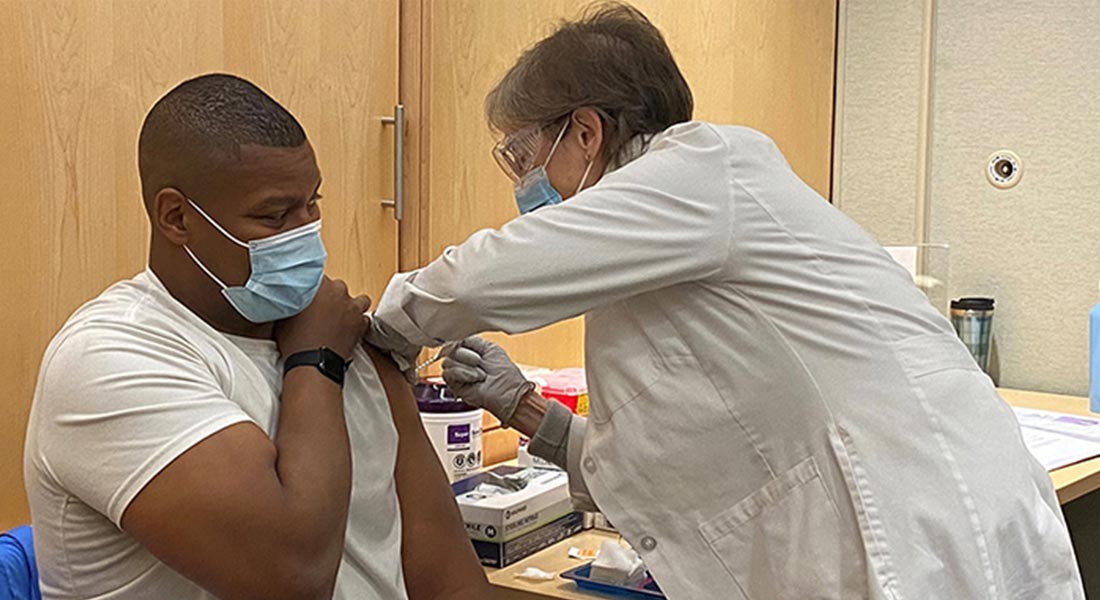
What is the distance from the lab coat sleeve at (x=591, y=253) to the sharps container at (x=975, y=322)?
1.87 metres

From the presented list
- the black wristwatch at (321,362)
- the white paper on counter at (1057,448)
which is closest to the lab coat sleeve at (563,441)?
the black wristwatch at (321,362)

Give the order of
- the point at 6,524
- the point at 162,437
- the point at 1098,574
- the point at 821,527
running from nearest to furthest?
the point at 162,437 < the point at 821,527 < the point at 6,524 < the point at 1098,574

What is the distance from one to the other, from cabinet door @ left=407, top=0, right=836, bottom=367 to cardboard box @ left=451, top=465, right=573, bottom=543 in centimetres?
48

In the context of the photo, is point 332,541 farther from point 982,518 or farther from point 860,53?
point 860,53

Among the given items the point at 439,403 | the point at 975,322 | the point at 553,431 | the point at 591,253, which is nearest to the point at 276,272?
the point at 591,253

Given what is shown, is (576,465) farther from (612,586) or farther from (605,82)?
(605,82)

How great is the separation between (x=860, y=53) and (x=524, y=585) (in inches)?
82.2

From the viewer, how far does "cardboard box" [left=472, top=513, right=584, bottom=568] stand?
194 centimetres

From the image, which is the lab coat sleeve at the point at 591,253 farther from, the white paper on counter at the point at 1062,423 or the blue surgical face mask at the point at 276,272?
the white paper on counter at the point at 1062,423

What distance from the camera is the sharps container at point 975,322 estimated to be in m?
3.20

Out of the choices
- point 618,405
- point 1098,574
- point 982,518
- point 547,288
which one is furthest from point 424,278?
point 1098,574

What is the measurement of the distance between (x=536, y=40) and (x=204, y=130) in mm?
1293

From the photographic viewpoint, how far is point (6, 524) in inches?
70.7

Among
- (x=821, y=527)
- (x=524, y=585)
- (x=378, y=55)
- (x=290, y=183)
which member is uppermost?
(x=378, y=55)
